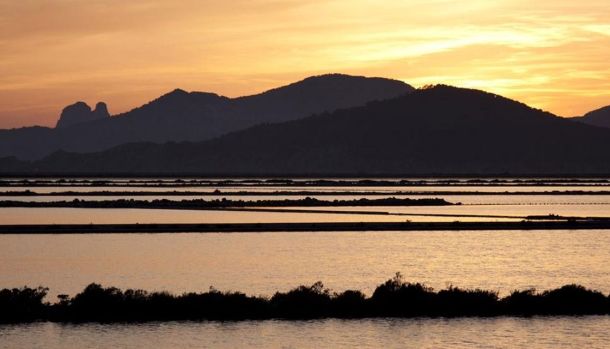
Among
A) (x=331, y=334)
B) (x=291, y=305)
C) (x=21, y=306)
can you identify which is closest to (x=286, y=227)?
(x=291, y=305)

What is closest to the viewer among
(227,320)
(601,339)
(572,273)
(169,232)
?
(601,339)

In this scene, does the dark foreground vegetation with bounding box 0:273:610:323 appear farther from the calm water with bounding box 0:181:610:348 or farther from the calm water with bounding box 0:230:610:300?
the calm water with bounding box 0:230:610:300

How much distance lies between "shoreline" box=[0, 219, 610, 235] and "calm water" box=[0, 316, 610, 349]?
26116 millimetres

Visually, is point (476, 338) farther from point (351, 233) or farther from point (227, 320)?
point (351, 233)

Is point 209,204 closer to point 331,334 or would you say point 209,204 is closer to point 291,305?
point 291,305

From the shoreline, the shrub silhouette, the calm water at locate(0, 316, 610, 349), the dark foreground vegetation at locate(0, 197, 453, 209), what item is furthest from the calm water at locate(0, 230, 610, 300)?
the dark foreground vegetation at locate(0, 197, 453, 209)

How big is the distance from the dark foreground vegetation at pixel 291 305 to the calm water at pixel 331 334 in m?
0.54

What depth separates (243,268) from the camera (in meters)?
36.3

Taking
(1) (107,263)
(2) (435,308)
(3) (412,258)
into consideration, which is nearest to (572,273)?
(3) (412,258)

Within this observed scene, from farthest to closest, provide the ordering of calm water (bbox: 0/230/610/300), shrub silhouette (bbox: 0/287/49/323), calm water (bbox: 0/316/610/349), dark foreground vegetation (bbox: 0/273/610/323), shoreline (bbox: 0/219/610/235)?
1. shoreline (bbox: 0/219/610/235)
2. calm water (bbox: 0/230/610/300)
3. dark foreground vegetation (bbox: 0/273/610/323)
4. shrub silhouette (bbox: 0/287/49/323)
5. calm water (bbox: 0/316/610/349)

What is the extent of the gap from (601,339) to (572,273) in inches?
464

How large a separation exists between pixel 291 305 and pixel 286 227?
89.5 ft

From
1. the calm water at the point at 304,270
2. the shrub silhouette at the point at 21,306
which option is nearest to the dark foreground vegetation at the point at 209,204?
the calm water at the point at 304,270

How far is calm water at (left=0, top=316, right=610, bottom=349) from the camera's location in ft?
76.8
